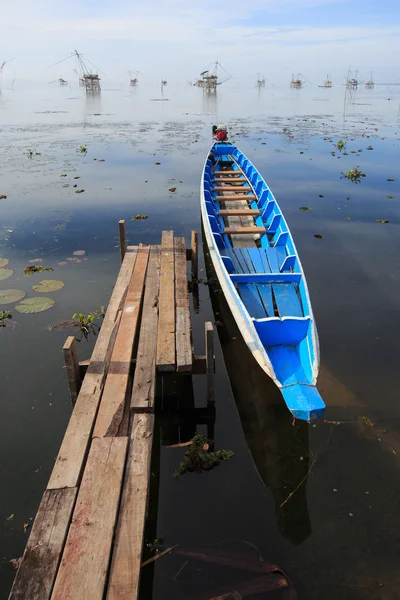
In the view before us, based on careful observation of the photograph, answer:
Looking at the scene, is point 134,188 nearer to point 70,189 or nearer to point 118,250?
point 70,189

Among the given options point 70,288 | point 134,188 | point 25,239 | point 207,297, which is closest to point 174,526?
point 207,297

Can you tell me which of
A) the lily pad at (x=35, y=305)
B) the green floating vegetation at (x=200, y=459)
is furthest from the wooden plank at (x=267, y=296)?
the lily pad at (x=35, y=305)

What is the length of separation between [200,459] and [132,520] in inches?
64.5

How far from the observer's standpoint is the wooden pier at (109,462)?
138 inches

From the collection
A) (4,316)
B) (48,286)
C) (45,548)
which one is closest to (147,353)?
(45,548)

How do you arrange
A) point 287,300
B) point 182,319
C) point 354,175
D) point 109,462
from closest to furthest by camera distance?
point 109,462 < point 182,319 < point 287,300 < point 354,175

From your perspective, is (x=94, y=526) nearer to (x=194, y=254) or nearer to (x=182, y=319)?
(x=182, y=319)

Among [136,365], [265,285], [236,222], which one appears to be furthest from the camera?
[236,222]

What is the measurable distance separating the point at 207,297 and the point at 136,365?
4.08 metres

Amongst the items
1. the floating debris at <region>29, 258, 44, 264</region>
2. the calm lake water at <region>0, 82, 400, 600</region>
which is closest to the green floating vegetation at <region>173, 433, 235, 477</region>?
the calm lake water at <region>0, 82, 400, 600</region>

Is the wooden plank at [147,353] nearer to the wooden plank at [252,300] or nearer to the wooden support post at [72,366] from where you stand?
the wooden support post at [72,366]

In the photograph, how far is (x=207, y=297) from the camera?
9773 millimetres

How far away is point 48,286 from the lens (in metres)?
9.73

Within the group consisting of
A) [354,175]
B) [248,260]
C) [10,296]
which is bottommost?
[10,296]
